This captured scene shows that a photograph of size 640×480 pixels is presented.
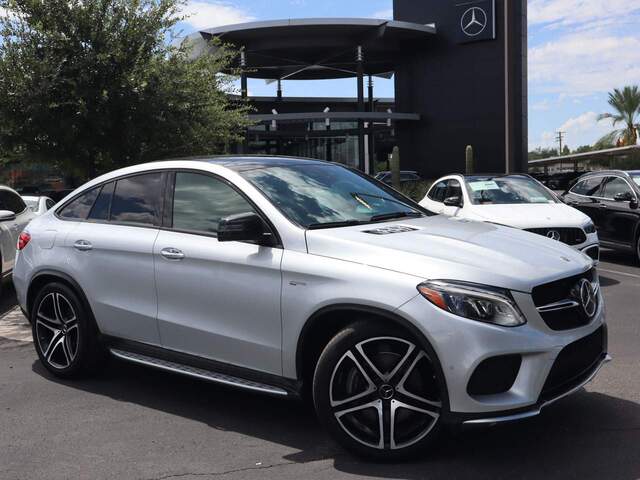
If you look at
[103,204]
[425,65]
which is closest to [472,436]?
[103,204]

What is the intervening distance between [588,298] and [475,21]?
33.4 m

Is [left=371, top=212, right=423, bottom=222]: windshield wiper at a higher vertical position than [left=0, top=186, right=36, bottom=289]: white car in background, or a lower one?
higher

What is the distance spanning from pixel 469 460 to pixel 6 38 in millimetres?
8571

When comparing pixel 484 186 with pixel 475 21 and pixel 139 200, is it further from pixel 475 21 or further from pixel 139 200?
pixel 475 21

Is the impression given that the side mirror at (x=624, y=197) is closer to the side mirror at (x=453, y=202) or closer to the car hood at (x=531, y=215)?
the car hood at (x=531, y=215)

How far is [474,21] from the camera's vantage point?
34.6 m

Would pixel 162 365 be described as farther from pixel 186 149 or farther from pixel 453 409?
pixel 186 149

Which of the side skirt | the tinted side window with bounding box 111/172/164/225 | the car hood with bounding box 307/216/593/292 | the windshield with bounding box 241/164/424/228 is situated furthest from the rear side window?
the car hood with bounding box 307/216/593/292

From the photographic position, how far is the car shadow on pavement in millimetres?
3479

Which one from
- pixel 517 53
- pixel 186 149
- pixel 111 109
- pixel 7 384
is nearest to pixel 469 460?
pixel 7 384

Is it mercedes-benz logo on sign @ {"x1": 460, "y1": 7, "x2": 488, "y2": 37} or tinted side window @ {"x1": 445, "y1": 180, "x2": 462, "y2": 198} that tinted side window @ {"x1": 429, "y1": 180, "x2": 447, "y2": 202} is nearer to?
tinted side window @ {"x1": 445, "y1": 180, "x2": 462, "y2": 198}

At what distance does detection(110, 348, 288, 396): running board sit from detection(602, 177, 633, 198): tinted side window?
29.8 ft

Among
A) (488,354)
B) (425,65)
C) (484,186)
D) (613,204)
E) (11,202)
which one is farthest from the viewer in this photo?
(425,65)

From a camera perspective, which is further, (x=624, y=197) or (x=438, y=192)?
(x=438, y=192)
